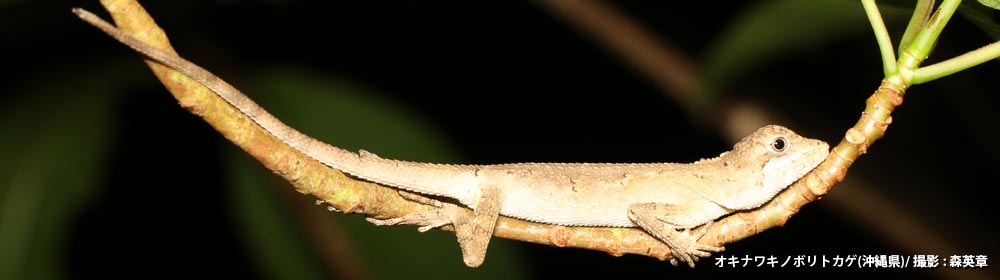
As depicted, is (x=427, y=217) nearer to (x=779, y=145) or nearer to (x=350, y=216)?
(x=350, y=216)

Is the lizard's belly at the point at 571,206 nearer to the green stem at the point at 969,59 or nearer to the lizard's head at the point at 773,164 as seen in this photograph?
the lizard's head at the point at 773,164

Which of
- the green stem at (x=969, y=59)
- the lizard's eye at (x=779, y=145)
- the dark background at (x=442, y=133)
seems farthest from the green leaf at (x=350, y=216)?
the green stem at (x=969, y=59)

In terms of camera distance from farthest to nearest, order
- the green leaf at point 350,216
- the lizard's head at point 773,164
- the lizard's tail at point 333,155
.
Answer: the green leaf at point 350,216, the lizard's head at point 773,164, the lizard's tail at point 333,155

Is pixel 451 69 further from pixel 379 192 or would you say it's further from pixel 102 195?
pixel 379 192

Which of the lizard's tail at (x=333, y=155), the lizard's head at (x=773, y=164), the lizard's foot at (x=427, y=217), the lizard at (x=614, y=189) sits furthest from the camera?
the lizard's head at (x=773, y=164)

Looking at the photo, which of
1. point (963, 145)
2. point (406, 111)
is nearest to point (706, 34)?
point (963, 145)

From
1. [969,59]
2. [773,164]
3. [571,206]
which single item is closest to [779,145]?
[773,164]

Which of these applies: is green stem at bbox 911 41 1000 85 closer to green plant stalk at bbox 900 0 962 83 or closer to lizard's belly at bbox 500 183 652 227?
green plant stalk at bbox 900 0 962 83
